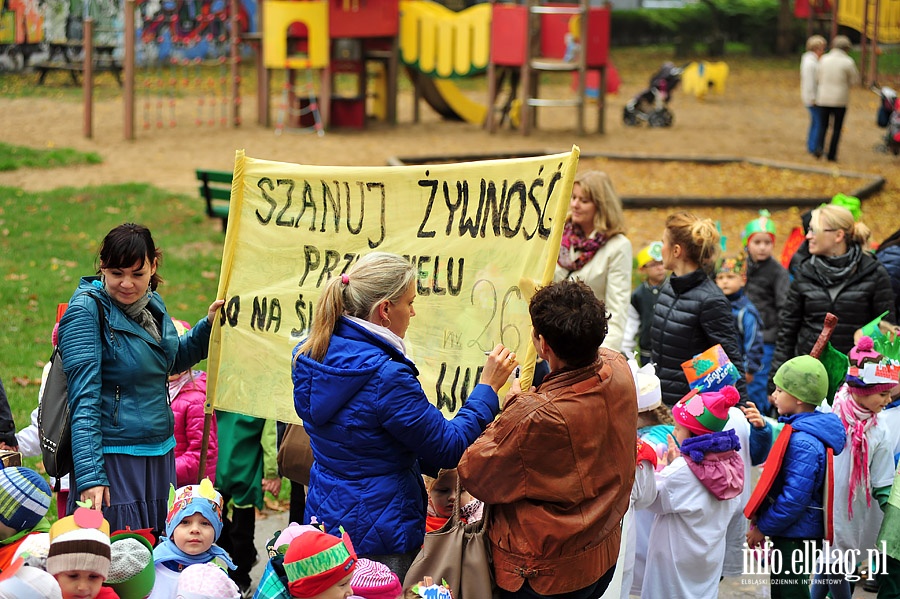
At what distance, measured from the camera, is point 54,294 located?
32.9ft

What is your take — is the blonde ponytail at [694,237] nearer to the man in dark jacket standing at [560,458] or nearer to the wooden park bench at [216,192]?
the man in dark jacket standing at [560,458]

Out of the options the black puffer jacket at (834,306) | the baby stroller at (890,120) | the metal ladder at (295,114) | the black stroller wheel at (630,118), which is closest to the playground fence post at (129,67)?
the metal ladder at (295,114)

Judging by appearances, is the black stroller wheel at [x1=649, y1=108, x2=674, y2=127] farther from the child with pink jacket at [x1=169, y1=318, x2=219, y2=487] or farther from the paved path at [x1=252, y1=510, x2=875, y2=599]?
the child with pink jacket at [x1=169, y1=318, x2=219, y2=487]

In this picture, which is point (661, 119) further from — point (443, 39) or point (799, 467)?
point (799, 467)

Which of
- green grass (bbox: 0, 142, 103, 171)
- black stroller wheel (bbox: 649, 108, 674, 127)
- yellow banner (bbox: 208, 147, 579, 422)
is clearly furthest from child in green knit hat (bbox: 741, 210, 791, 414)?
black stroller wheel (bbox: 649, 108, 674, 127)

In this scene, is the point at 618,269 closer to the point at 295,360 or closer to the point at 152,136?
the point at 295,360

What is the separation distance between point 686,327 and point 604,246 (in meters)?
0.61

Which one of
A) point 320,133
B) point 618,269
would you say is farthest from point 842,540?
point 320,133

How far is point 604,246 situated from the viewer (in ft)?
19.0

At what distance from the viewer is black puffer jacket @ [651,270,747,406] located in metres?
5.49

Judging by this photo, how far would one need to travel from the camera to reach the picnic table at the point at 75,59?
25000 mm

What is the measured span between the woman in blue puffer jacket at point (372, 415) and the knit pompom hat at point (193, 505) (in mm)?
471

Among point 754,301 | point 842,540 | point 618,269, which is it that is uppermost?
point 618,269

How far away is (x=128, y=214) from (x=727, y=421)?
9946 millimetres
